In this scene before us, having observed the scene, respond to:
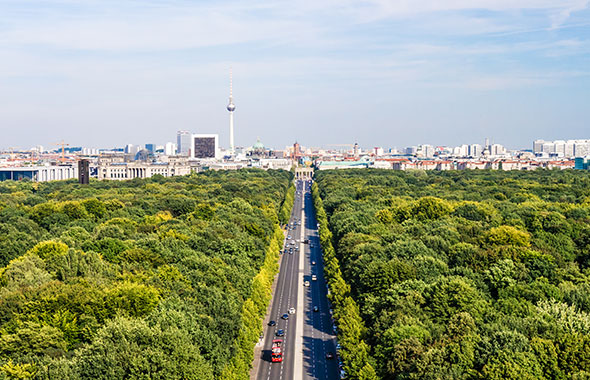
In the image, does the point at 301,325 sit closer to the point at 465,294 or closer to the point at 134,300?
the point at 465,294

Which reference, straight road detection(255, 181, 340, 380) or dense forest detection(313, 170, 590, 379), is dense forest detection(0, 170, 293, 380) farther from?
dense forest detection(313, 170, 590, 379)

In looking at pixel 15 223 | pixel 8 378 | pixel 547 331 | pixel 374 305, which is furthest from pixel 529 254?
pixel 15 223

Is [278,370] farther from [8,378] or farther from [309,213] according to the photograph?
[309,213]

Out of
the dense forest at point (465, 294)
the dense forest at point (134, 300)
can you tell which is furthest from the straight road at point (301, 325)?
the dense forest at point (465, 294)

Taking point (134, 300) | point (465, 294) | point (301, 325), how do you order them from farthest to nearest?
point (301, 325), point (465, 294), point (134, 300)

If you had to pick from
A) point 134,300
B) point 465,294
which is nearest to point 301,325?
point 465,294
